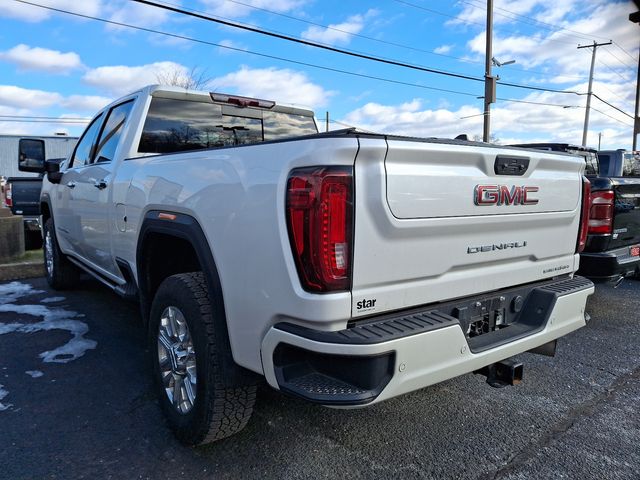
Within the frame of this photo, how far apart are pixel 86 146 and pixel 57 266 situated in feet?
5.82

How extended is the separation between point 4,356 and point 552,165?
13.9ft

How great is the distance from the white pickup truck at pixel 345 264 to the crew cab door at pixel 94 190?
60cm

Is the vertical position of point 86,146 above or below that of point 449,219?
above

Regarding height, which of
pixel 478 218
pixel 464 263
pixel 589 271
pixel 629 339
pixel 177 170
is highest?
pixel 177 170

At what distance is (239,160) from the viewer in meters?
2.26

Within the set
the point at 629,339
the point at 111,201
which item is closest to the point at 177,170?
the point at 111,201

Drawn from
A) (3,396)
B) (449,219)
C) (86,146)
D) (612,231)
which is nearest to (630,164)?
(612,231)

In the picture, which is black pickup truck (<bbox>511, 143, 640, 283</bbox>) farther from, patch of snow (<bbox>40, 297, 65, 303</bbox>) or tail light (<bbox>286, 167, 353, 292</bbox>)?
patch of snow (<bbox>40, 297, 65, 303</bbox>)

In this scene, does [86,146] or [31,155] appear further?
[31,155]

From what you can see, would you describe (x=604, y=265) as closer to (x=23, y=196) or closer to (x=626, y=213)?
(x=626, y=213)

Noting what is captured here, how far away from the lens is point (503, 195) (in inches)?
99.0

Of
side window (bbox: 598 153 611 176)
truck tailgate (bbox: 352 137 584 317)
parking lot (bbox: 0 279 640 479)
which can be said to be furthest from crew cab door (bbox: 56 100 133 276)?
side window (bbox: 598 153 611 176)

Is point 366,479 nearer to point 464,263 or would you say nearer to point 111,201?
point 464,263

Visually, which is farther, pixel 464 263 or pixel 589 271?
pixel 589 271
